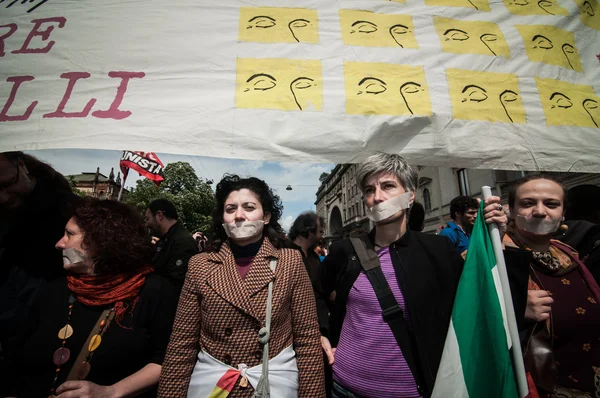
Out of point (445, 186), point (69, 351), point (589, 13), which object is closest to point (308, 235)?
point (69, 351)

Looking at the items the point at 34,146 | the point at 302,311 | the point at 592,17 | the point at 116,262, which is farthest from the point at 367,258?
the point at 592,17

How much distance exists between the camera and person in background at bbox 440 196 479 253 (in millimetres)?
4090

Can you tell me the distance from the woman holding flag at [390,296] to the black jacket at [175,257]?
8.39 feet

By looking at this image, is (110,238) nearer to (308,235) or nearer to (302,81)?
(302,81)

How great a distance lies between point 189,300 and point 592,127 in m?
2.67

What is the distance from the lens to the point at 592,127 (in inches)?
67.2

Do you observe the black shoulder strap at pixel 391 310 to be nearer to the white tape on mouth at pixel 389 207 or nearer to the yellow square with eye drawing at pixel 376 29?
the white tape on mouth at pixel 389 207

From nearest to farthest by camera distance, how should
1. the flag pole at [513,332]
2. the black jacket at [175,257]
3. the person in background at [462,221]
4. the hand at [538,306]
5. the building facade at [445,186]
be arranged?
the flag pole at [513,332]
the hand at [538,306]
the black jacket at [175,257]
the person in background at [462,221]
the building facade at [445,186]

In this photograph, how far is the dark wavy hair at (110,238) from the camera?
6.46 ft

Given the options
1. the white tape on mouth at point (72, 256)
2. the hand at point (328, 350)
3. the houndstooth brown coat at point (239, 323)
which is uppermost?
the white tape on mouth at point (72, 256)

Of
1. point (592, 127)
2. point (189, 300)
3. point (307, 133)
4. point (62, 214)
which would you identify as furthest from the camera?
point (62, 214)

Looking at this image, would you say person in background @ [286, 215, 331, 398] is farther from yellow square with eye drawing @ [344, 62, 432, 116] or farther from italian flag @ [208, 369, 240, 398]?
yellow square with eye drawing @ [344, 62, 432, 116]

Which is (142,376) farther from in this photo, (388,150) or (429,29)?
Answer: (429,29)

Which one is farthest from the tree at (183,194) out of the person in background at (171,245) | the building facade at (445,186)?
the person in background at (171,245)
